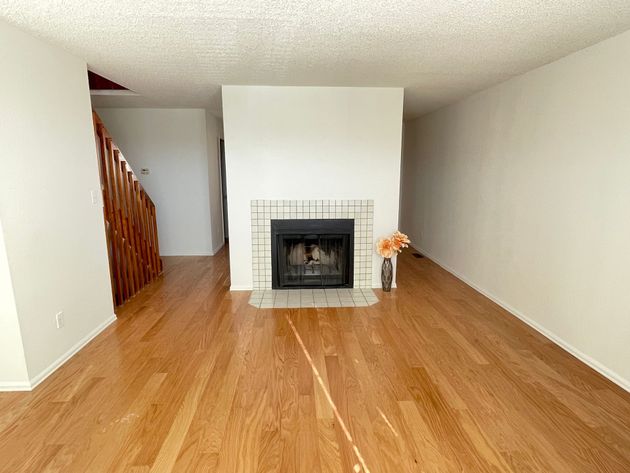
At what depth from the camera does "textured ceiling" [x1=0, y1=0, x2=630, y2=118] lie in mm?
1896

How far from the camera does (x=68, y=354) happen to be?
2.54 metres

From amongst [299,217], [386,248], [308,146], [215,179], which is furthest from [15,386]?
[215,179]

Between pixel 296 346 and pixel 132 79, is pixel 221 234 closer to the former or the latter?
pixel 132 79

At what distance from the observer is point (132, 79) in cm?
332

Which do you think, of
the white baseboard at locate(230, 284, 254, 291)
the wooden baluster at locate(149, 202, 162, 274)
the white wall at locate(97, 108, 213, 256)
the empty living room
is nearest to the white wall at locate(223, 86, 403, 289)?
the empty living room

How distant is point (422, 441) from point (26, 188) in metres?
2.74

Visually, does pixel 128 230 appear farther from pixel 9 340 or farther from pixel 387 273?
pixel 387 273

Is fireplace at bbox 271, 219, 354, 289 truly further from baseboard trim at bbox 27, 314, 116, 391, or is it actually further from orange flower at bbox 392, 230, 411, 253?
baseboard trim at bbox 27, 314, 116, 391

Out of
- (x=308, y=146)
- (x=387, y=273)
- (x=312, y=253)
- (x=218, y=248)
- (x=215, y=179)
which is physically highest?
(x=308, y=146)

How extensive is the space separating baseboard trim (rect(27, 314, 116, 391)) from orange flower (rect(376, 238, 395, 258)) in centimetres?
276

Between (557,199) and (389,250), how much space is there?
163 centimetres

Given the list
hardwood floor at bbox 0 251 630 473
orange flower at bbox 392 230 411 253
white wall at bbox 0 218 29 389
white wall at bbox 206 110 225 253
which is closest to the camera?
hardwood floor at bbox 0 251 630 473

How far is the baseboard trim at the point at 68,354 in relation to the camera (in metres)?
2.23

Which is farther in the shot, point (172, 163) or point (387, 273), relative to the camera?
point (172, 163)
